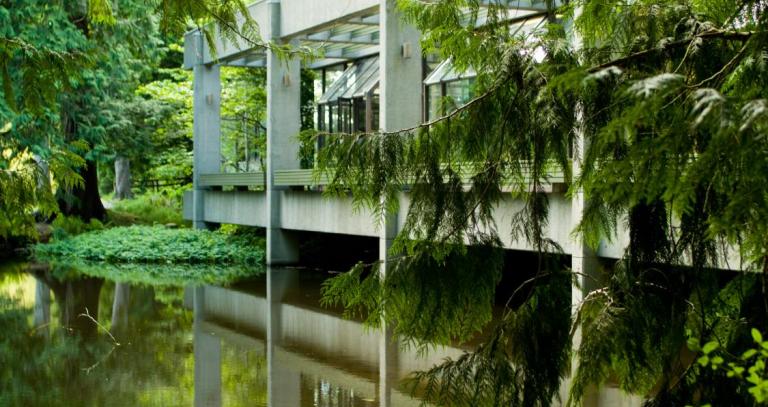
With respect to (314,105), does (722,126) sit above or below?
below

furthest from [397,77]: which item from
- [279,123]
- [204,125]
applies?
[204,125]

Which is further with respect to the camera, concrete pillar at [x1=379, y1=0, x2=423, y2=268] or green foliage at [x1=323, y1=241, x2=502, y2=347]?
concrete pillar at [x1=379, y1=0, x2=423, y2=268]

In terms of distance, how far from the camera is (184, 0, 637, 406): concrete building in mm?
17875

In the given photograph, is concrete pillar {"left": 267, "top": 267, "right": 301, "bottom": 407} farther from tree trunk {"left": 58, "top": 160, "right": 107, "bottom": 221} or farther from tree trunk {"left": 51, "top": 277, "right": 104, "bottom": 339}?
tree trunk {"left": 58, "top": 160, "right": 107, "bottom": 221}

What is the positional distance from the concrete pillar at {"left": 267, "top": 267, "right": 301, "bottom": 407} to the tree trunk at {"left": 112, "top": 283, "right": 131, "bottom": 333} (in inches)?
82.5

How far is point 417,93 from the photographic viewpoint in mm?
18188

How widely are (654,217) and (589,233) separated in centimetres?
28

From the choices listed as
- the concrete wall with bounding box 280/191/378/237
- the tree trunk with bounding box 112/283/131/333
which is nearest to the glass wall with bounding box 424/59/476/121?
the concrete wall with bounding box 280/191/378/237

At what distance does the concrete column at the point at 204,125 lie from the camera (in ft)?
92.9

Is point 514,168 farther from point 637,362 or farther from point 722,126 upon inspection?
point 722,126

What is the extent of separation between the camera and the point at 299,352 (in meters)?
12.4

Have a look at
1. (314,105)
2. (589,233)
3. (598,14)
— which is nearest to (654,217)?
(589,233)

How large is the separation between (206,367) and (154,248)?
1546cm

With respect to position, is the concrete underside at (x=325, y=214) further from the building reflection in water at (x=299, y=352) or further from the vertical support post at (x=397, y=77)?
the building reflection in water at (x=299, y=352)
